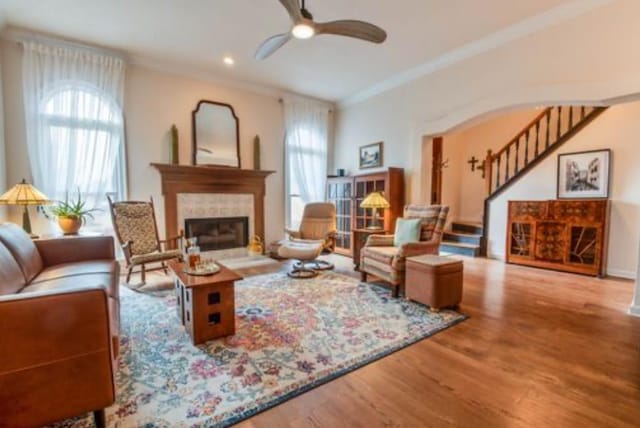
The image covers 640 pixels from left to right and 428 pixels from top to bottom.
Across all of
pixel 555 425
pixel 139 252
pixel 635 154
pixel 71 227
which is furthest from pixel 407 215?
pixel 71 227

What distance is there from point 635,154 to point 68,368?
5.88 metres

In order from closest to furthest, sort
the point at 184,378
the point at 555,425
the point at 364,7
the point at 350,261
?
the point at 555,425 < the point at 184,378 < the point at 364,7 < the point at 350,261

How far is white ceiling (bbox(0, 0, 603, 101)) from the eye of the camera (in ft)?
10.2

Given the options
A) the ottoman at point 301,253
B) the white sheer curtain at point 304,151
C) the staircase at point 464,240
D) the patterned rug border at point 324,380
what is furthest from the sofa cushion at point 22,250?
the staircase at point 464,240

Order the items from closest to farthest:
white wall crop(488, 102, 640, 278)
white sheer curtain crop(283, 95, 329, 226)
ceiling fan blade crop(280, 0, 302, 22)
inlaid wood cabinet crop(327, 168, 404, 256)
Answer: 1. ceiling fan blade crop(280, 0, 302, 22)
2. white wall crop(488, 102, 640, 278)
3. inlaid wood cabinet crop(327, 168, 404, 256)
4. white sheer curtain crop(283, 95, 329, 226)

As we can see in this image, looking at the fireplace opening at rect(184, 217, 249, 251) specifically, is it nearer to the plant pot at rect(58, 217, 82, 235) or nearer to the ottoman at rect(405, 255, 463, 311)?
the plant pot at rect(58, 217, 82, 235)

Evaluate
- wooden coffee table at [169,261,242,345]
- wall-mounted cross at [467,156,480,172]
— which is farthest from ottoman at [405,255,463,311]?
wall-mounted cross at [467,156,480,172]

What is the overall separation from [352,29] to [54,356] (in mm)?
2993

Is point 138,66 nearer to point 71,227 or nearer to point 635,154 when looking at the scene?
point 71,227

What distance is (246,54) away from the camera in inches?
166

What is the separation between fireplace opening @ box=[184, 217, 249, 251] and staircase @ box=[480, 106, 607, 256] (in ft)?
13.9

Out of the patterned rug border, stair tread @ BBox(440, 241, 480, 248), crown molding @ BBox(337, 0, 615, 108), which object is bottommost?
the patterned rug border

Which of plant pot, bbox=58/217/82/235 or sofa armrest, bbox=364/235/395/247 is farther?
sofa armrest, bbox=364/235/395/247

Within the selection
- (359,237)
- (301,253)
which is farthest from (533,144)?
(301,253)
